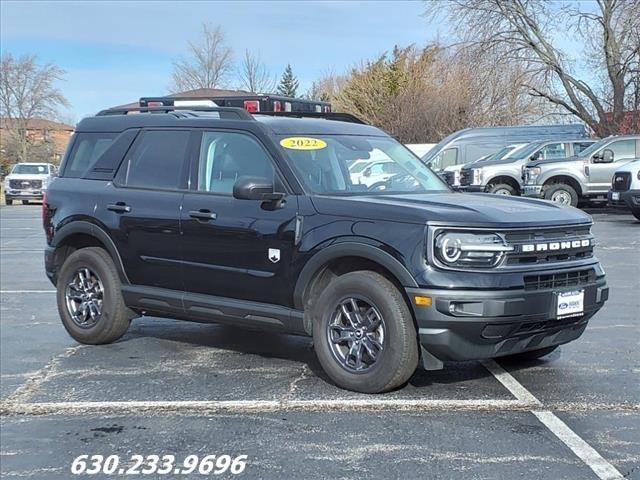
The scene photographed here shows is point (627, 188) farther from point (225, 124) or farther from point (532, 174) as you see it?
point (225, 124)

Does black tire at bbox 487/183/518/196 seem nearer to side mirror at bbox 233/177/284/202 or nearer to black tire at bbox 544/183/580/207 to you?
black tire at bbox 544/183/580/207

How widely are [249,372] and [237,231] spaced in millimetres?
1050

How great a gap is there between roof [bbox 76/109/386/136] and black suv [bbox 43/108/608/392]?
0.06ft

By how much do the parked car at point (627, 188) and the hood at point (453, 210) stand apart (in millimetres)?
12764

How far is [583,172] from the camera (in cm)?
2048

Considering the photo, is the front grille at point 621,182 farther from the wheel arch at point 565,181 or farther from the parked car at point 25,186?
the parked car at point 25,186

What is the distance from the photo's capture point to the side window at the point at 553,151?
2181cm

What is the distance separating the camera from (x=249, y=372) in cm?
585

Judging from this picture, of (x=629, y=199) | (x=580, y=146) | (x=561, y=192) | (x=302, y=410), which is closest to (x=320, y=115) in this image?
(x=302, y=410)

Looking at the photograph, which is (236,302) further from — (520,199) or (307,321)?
(520,199)

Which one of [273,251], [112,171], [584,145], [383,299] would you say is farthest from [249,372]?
[584,145]

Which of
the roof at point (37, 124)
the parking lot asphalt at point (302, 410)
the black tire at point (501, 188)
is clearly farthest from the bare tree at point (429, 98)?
the roof at point (37, 124)

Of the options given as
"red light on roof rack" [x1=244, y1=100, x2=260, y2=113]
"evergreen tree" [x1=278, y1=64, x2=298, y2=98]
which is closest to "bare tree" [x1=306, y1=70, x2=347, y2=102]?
"evergreen tree" [x1=278, y1=64, x2=298, y2=98]

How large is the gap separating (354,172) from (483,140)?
20627 mm
